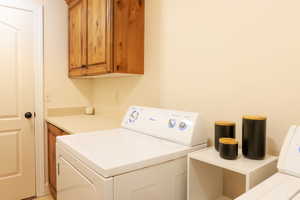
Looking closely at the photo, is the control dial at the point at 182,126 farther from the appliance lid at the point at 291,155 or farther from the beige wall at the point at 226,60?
the appliance lid at the point at 291,155

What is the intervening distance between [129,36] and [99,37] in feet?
0.99

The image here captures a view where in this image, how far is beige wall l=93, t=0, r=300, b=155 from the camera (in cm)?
107

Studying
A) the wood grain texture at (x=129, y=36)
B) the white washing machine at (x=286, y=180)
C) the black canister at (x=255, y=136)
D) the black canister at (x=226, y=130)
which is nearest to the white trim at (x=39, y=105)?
the wood grain texture at (x=129, y=36)

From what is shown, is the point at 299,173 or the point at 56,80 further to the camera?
the point at 56,80

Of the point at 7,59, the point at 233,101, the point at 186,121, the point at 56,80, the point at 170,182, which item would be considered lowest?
the point at 170,182

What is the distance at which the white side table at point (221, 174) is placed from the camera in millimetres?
916

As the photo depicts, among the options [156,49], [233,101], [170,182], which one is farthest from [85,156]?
[156,49]

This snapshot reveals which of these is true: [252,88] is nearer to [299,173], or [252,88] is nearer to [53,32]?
[299,173]

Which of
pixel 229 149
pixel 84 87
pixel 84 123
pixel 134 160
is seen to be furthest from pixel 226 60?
pixel 84 87

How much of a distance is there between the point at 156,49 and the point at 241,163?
1.19 m

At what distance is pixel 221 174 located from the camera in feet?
4.34

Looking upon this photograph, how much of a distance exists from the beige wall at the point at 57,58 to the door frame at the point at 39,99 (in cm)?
6

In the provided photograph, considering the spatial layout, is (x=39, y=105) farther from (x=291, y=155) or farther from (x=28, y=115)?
(x=291, y=155)

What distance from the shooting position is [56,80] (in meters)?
2.57
